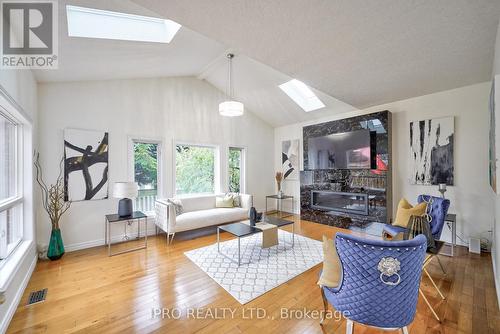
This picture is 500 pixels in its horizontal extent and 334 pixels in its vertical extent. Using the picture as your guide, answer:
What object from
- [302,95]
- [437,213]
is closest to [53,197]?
[302,95]

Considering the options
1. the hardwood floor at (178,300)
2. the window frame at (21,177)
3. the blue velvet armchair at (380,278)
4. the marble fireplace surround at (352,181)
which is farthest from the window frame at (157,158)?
the blue velvet armchair at (380,278)

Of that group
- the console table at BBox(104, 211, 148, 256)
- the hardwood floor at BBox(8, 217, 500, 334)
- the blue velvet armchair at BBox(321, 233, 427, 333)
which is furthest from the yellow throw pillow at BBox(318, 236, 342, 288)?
the console table at BBox(104, 211, 148, 256)

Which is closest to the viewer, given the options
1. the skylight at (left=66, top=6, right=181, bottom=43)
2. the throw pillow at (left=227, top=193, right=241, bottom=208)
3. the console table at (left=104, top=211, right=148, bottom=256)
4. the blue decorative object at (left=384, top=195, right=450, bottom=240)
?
the skylight at (left=66, top=6, right=181, bottom=43)

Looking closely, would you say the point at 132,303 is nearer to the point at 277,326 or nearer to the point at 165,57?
the point at 277,326

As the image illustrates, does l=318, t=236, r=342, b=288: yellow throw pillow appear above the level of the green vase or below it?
above

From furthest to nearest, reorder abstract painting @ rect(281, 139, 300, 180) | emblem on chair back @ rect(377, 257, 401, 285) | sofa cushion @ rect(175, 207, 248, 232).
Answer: abstract painting @ rect(281, 139, 300, 180) → sofa cushion @ rect(175, 207, 248, 232) → emblem on chair back @ rect(377, 257, 401, 285)

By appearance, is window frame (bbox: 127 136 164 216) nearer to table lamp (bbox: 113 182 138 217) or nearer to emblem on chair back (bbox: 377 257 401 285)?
table lamp (bbox: 113 182 138 217)

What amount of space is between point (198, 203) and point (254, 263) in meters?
2.24

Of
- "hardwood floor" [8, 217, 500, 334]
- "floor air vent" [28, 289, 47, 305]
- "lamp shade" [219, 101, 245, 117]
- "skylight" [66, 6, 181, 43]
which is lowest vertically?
"hardwood floor" [8, 217, 500, 334]

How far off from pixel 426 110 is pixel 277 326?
4389mm

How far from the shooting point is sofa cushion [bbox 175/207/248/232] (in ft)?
13.2

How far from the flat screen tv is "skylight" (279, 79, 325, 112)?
81cm

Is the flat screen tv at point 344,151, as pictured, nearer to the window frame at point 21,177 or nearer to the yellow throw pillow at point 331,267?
the yellow throw pillow at point 331,267

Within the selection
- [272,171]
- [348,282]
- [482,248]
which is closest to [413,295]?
[348,282]
